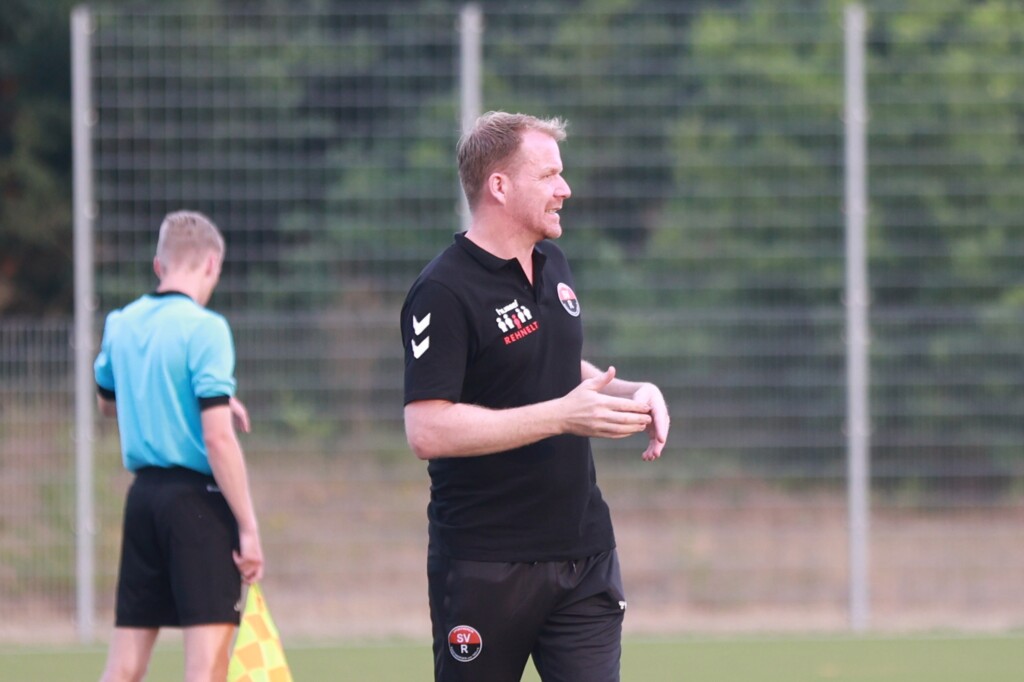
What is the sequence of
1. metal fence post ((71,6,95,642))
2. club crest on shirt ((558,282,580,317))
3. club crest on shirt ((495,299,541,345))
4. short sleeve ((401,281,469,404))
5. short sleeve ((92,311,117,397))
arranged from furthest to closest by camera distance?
metal fence post ((71,6,95,642)), short sleeve ((92,311,117,397)), club crest on shirt ((558,282,580,317)), club crest on shirt ((495,299,541,345)), short sleeve ((401,281,469,404))

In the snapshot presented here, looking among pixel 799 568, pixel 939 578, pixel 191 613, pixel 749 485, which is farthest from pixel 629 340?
pixel 191 613

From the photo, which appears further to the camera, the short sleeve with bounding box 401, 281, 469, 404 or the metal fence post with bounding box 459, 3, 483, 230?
the metal fence post with bounding box 459, 3, 483, 230

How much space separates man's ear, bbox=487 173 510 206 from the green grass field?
156 inches

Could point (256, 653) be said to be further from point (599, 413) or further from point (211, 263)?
point (599, 413)

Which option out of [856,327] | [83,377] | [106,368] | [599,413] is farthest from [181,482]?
[856,327]

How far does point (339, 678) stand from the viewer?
25.1 ft

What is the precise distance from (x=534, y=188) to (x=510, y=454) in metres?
0.68

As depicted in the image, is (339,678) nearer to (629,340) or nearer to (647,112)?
(629,340)

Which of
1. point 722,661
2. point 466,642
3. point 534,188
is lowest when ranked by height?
point 722,661

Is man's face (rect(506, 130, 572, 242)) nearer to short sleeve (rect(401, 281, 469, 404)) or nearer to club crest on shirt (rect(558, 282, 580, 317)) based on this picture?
club crest on shirt (rect(558, 282, 580, 317))

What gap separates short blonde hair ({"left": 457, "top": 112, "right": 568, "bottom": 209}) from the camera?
4031 mm

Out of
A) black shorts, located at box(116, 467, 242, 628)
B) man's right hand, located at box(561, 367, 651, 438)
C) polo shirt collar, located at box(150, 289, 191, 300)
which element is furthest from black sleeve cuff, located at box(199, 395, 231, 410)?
man's right hand, located at box(561, 367, 651, 438)

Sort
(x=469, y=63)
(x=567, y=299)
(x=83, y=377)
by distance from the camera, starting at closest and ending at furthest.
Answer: (x=567, y=299)
(x=83, y=377)
(x=469, y=63)

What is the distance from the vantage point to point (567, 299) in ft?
13.7
